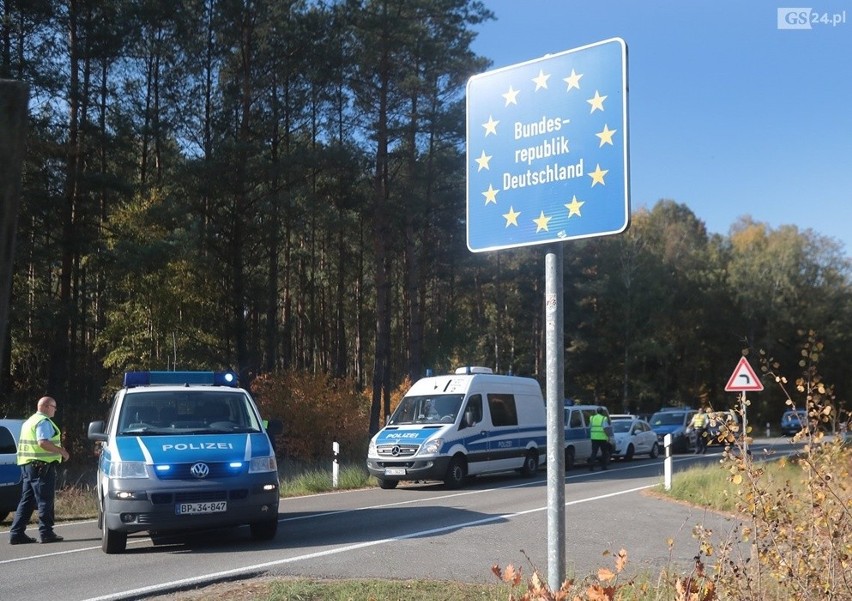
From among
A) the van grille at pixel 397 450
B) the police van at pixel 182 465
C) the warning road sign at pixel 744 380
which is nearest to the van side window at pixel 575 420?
the warning road sign at pixel 744 380

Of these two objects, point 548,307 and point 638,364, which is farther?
point 638,364

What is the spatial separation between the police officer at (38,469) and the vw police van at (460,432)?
8224 millimetres

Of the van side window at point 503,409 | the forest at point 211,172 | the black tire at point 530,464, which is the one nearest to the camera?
the van side window at point 503,409

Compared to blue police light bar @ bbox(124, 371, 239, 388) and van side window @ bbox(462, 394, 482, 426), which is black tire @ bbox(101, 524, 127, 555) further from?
van side window @ bbox(462, 394, 482, 426)

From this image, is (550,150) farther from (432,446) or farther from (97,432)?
(432,446)

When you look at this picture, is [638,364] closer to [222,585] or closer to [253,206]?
[253,206]

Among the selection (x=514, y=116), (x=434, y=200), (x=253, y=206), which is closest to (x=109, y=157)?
(x=253, y=206)

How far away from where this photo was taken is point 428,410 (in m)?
19.5

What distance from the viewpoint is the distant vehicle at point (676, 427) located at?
31109 mm

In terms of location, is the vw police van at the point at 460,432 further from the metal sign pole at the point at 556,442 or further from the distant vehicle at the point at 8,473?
the metal sign pole at the point at 556,442

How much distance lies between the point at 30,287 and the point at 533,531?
2380 centimetres

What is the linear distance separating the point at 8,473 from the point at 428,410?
907 centimetres

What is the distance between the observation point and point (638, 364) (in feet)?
201

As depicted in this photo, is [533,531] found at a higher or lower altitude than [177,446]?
lower
